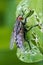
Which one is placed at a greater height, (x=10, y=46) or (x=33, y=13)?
(x=33, y=13)

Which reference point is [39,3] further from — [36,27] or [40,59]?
[40,59]

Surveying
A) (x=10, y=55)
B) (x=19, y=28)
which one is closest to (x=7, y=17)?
(x=19, y=28)

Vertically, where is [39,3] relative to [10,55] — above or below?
above

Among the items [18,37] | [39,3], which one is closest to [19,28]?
[18,37]

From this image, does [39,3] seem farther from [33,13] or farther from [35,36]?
[35,36]

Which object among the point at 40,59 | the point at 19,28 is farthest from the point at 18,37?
the point at 40,59

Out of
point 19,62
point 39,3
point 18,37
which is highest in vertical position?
point 39,3
